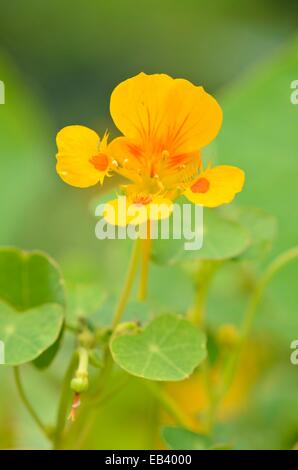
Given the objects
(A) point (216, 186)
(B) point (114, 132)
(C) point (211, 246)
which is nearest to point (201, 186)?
(A) point (216, 186)

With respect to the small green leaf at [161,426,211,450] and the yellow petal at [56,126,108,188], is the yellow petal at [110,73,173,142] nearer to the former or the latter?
the yellow petal at [56,126,108,188]

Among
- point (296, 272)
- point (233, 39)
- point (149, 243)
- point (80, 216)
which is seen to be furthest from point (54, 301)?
point (233, 39)

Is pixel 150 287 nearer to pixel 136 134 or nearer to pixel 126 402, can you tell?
pixel 126 402

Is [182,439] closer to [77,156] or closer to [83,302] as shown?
[83,302]

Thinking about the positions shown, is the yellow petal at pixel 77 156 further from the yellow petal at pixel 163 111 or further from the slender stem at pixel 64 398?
the slender stem at pixel 64 398

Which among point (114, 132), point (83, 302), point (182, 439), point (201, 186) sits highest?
point (114, 132)

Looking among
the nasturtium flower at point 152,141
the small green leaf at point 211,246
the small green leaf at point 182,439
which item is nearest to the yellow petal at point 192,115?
the nasturtium flower at point 152,141
